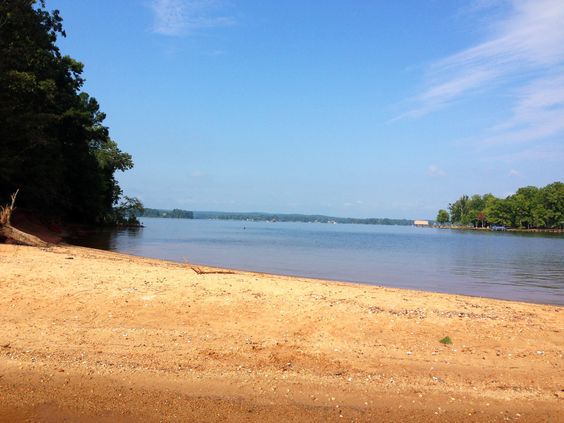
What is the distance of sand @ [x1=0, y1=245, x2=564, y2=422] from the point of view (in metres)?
4.90

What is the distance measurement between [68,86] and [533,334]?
39.2m

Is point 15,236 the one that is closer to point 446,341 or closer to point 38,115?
point 38,115

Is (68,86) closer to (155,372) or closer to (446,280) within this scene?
(446,280)

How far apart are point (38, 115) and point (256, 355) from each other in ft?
75.8

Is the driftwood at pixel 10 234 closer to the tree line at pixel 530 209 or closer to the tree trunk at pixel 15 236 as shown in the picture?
the tree trunk at pixel 15 236

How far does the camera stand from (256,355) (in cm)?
625

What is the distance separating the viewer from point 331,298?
9266 millimetres

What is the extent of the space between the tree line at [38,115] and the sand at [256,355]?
689 inches

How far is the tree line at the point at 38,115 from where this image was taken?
76.1 ft

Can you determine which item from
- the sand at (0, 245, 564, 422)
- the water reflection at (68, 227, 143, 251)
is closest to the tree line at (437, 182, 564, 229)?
the water reflection at (68, 227, 143, 251)

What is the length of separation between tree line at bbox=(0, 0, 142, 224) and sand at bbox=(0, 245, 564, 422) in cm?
1750

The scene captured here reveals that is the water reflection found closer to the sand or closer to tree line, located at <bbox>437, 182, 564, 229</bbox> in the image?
the sand

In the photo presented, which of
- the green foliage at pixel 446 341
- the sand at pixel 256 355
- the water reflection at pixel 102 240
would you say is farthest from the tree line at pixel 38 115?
the green foliage at pixel 446 341

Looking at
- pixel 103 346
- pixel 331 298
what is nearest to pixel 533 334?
pixel 331 298
